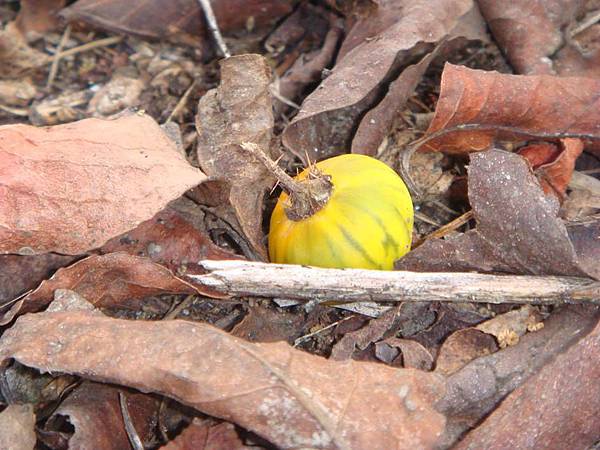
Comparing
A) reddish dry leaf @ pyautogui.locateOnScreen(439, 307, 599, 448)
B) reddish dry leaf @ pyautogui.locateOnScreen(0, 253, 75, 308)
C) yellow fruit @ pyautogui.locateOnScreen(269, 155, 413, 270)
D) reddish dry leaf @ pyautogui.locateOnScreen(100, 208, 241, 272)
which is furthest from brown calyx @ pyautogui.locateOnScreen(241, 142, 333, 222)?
reddish dry leaf @ pyautogui.locateOnScreen(0, 253, 75, 308)

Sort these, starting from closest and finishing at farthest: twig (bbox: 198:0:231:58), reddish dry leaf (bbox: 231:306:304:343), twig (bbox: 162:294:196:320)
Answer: reddish dry leaf (bbox: 231:306:304:343), twig (bbox: 162:294:196:320), twig (bbox: 198:0:231:58)

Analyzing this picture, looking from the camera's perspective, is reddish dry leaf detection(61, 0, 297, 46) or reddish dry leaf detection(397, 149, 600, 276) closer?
reddish dry leaf detection(397, 149, 600, 276)

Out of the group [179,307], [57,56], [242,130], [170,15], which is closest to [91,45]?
[57,56]

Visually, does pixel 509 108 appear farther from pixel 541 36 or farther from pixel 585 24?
pixel 585 24

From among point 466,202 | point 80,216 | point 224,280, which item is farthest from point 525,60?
point 80,216

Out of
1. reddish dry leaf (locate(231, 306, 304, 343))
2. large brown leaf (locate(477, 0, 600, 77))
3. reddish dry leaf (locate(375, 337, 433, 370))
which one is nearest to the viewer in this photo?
reddish dry leaf (locate(375, 337, 433, 370))

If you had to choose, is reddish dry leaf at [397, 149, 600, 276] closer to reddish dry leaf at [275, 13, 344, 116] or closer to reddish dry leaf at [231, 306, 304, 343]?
reddish dry leaf at [231, 306, 304, 343]
